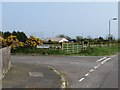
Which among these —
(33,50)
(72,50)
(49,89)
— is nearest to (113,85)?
(49,89)

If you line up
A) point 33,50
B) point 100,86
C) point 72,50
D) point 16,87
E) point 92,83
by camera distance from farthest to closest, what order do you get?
1. point 72,50
2. point 33,50
3. point 92,83
4. point 100,86
5. point 16,87

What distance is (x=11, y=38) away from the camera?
40.9m

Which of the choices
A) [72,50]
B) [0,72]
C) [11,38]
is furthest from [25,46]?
[0,72]

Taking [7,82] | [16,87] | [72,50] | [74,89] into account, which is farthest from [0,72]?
[72,50]

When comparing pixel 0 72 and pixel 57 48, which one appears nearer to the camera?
pixel 0 72

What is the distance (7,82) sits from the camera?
545 inches

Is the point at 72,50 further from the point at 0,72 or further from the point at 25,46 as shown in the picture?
the point at 0,72

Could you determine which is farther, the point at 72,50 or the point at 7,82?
the point at 72,50

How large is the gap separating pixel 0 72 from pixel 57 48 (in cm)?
2759

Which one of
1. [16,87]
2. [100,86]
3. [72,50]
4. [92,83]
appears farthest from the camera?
[72,50]

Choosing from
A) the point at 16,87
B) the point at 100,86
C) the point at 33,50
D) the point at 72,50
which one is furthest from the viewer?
the point at 72,50

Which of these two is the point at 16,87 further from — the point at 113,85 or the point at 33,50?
the point at 33,50

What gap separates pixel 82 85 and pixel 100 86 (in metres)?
0.80

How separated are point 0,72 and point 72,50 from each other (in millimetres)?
29358
